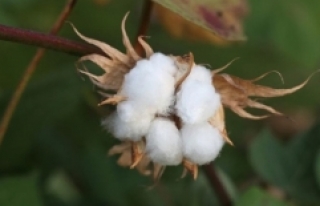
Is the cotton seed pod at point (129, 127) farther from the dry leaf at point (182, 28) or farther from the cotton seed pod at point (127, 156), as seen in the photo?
the dry leaf at point (182, 28)

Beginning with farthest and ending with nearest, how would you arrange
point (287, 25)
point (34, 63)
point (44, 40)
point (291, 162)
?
point (287, 25), point (291, 162), point (34, 63), point (44, 40)

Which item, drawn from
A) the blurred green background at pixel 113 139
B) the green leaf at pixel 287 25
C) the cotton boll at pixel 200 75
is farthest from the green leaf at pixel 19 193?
the green leaf at pixel 287 25

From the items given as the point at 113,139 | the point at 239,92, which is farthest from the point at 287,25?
the point at 239,92

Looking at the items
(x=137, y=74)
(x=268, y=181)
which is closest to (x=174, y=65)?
(x=137, y=74)

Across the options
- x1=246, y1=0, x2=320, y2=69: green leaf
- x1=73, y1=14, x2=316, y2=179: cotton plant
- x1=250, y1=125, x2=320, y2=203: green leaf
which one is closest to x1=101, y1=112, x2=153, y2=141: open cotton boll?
x1=73, y1=14, x2=316, y2=179: cotton plant

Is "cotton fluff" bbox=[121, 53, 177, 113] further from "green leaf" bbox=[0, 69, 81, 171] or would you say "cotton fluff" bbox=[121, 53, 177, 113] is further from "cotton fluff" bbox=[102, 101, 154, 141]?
"green leaf" bbox=[0, 69, 81, 171]

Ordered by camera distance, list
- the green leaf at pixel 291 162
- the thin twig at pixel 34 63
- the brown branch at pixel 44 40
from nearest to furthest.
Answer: the brown branch at pixel 44 40
the thin twig at pixel 34 63
the green leaf at pixel 291 162

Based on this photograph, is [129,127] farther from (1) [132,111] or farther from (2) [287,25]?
(2) [287,25]
